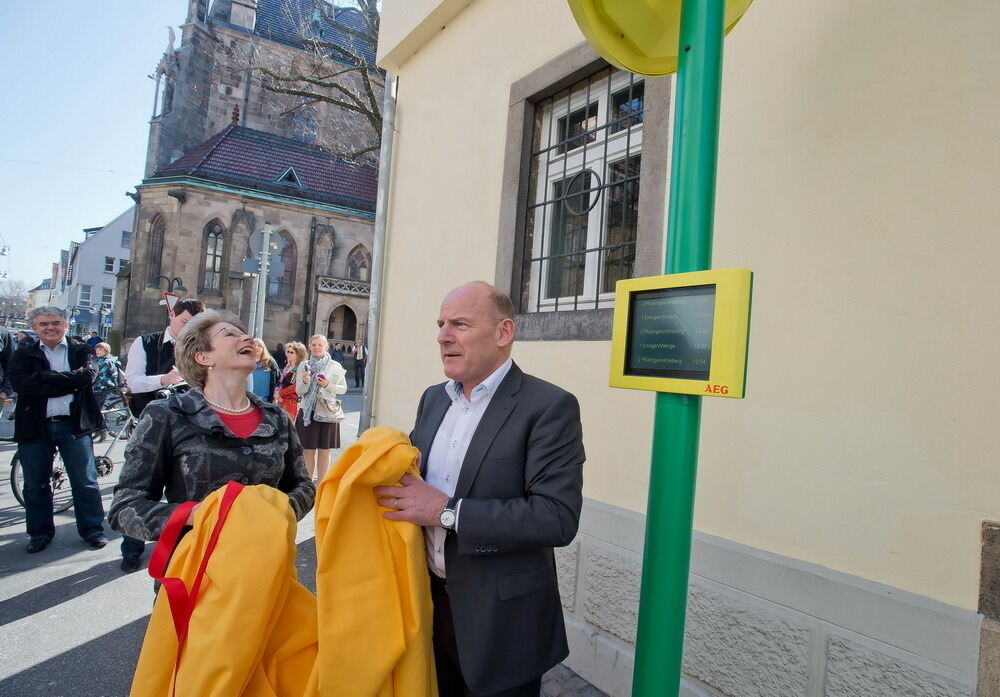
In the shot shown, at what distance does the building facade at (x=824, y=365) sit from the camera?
210cm

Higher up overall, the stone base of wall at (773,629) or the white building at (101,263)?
the white building at (101,263)

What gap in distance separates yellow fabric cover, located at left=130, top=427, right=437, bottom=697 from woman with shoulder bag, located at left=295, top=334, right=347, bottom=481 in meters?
5.46

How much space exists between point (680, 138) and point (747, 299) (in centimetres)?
54

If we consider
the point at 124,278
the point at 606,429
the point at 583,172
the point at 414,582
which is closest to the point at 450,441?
the point at 414,582

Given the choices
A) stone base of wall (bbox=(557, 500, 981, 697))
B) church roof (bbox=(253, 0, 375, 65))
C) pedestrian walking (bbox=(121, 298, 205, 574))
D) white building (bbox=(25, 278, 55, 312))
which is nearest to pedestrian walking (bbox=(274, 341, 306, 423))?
pedestrian walking (bbox=(121, 298, 205, 574))

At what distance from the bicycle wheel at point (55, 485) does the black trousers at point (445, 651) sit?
5286 millimetres

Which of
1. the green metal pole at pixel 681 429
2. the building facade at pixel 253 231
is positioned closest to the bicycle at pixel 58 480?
the green metal pole at pixel 681 429

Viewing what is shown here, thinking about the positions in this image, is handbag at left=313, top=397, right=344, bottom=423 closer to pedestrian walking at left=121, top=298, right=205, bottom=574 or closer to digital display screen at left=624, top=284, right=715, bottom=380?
pedestrian walking at left=121, top=298, right=205, bottom=574

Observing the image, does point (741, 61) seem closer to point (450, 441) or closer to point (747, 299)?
point (747, 299)

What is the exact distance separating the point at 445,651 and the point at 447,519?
2.08 feet

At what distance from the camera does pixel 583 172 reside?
413cm

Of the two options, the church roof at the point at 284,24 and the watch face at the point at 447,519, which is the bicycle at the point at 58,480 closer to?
the watch face at the point at 447,519

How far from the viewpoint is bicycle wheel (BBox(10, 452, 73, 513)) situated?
241 inches

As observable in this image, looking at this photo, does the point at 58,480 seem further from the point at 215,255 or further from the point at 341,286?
the point at 215,255
